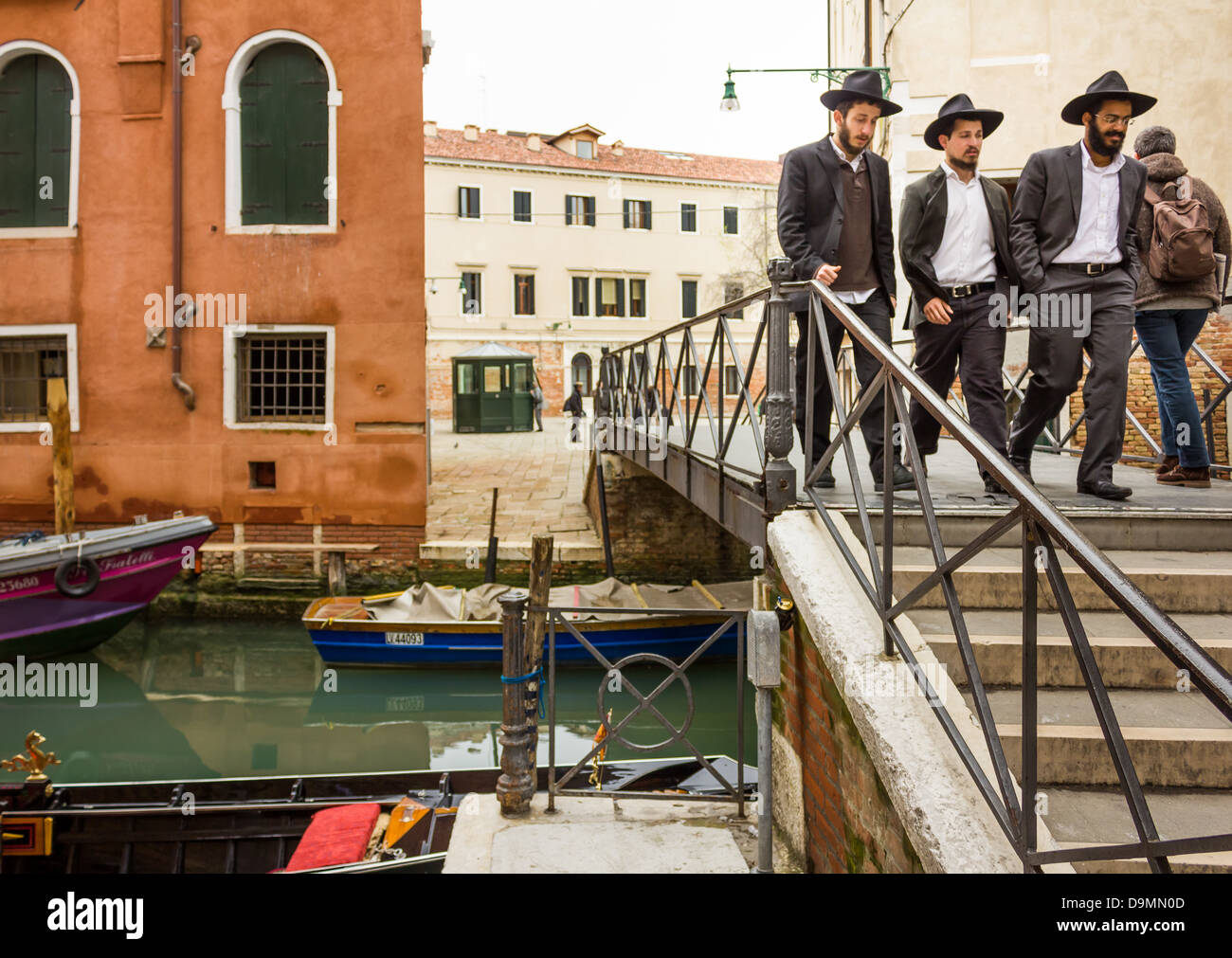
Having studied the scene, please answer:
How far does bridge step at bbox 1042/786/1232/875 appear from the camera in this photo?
2479mm

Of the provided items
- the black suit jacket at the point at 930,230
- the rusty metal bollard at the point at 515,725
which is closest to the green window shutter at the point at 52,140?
the rusty metal bollard at the point at 515,725

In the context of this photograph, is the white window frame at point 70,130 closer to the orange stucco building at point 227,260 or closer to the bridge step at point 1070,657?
the orange stucco building at point 227,260

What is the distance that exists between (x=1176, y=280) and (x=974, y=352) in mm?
1299

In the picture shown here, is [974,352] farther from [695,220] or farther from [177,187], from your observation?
[695,220]

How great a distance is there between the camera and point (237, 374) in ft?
41.6

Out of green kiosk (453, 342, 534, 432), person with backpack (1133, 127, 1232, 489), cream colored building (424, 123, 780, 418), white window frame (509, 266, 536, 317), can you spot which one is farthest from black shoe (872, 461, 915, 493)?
white window frame (509, 266, 536, 317)

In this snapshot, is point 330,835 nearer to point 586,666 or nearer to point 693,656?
point 693,656

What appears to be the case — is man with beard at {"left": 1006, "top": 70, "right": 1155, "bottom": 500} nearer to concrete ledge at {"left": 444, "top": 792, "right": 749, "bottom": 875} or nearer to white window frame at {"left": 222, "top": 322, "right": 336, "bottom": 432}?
concrete ledge at {"left": 444, "top": 792, "right": 749, "bottom": 875}

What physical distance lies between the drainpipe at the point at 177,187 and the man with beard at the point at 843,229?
33.0ft

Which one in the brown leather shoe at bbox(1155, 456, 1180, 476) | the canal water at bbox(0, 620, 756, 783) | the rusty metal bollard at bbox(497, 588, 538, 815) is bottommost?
the canal water at bbox(0, 620, 756, 783)

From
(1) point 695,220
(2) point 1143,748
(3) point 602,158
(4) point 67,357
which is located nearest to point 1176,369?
(2) point 1143,748

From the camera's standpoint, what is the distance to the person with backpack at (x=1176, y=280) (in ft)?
15.9

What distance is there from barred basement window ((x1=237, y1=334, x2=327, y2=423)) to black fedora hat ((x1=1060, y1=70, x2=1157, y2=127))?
10153 millimetres

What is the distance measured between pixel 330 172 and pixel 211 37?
2290 mm
